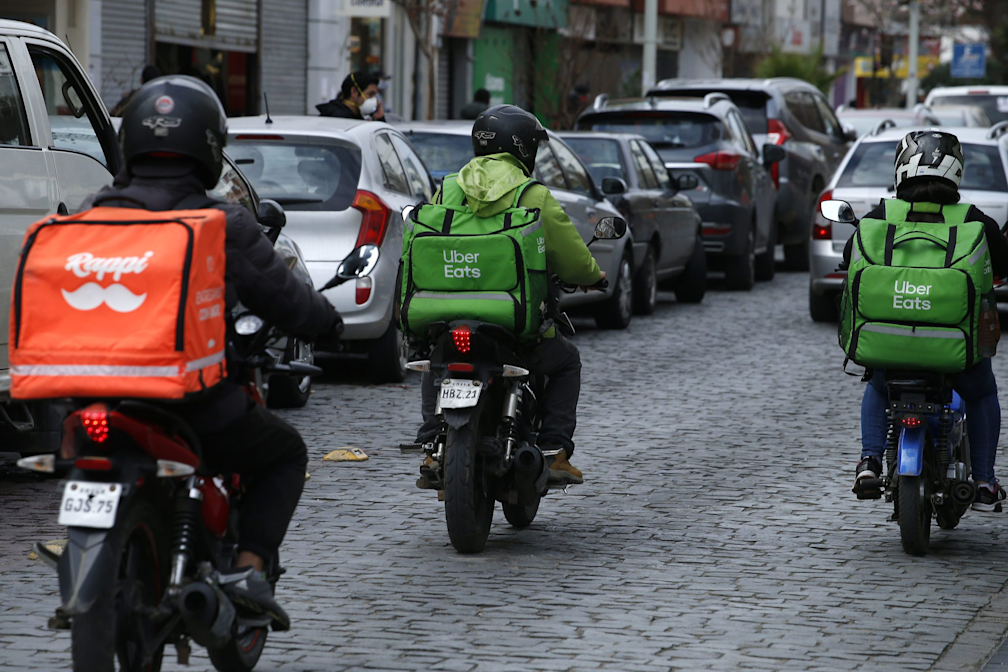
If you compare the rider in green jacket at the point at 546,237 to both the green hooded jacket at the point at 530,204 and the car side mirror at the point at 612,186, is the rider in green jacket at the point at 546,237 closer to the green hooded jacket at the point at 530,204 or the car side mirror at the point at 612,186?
the green hooded jacket at the point at 530,204

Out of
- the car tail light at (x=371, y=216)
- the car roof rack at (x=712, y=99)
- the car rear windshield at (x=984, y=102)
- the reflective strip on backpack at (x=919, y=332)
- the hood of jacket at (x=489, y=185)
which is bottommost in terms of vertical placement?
the reflective strip on backpack at (x=919, y=332)

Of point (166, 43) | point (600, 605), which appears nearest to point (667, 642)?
point (600, 605)

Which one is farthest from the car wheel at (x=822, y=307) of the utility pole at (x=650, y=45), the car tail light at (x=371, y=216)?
the utility pole at (x=650, y=45)

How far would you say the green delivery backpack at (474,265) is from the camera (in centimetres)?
629

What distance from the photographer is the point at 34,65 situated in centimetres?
772

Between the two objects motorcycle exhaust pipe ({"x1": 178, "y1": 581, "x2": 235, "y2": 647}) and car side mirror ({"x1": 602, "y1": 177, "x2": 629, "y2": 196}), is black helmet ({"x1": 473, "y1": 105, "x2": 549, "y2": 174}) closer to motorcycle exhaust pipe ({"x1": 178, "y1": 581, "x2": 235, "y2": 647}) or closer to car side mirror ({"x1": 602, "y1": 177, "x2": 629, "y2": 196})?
motorcycle exhaust pipe ({"x1": 178, "y1": 581, "x2": 235, "y2": 647})

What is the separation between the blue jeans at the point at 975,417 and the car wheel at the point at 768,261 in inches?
461

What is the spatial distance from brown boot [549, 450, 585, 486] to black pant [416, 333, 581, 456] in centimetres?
5

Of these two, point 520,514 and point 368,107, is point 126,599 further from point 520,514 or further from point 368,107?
point 368,107

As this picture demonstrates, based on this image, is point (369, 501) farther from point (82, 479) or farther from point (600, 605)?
point (82, 479)

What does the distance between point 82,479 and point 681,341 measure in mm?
9859

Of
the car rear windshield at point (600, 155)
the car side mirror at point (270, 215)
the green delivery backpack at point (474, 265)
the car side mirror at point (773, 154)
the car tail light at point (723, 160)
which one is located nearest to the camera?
the car side mirror at point (270, 215)

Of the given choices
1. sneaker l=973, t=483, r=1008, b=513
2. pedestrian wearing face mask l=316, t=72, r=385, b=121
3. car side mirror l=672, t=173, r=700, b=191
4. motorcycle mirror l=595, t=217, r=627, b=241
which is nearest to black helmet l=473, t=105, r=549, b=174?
motorcycle mirror l=595, t=217, r=627, b=241

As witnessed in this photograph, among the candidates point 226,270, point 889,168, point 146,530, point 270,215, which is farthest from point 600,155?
point 146,530
